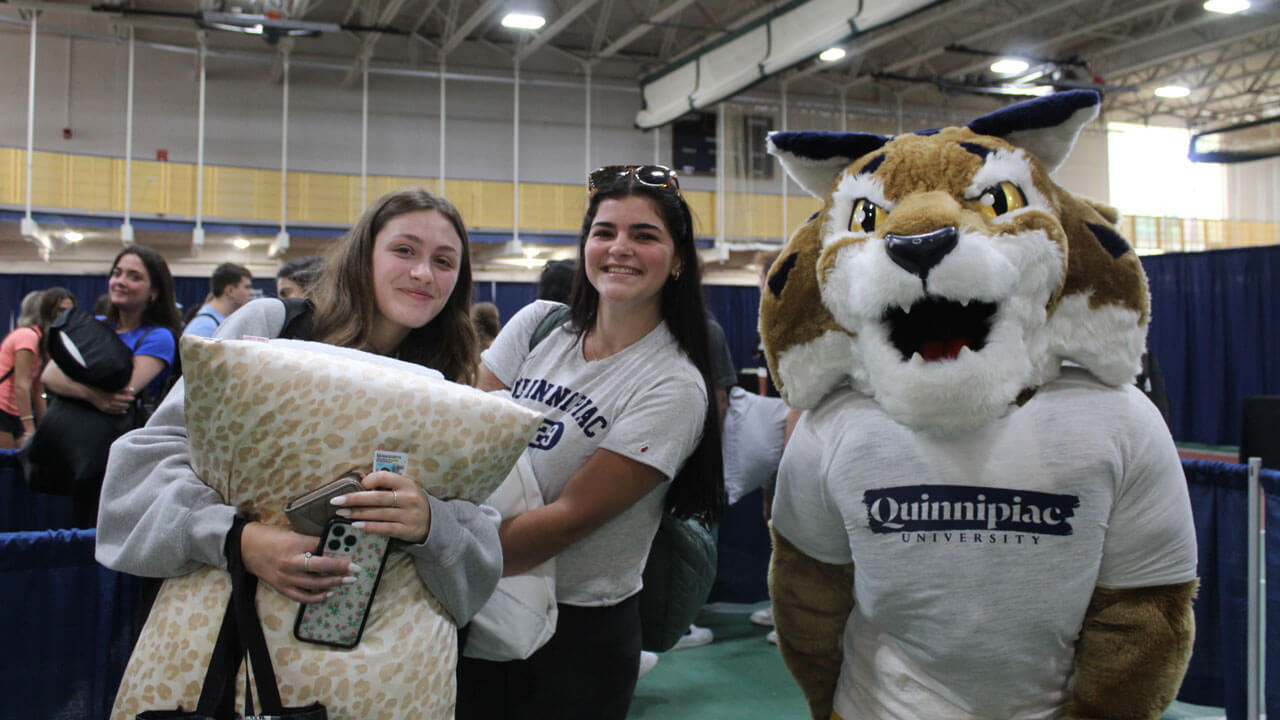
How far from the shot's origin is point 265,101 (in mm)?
13555

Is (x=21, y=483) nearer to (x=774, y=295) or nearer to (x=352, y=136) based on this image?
(x=774, y=295)

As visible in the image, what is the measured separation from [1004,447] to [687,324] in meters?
0.67

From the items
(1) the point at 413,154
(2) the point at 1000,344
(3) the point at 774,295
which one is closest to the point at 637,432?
(3) the point at 774,295

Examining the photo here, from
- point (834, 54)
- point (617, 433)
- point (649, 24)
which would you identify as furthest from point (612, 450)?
point (834, 54)

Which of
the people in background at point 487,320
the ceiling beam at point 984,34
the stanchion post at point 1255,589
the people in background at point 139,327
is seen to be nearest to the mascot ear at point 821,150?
the stanchion post at point 1255,589

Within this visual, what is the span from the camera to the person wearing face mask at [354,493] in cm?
106

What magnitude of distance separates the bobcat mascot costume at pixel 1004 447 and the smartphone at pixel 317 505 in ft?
2.34

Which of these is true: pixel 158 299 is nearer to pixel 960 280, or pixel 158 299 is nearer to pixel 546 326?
pixel 546 326

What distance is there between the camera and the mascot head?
1.19 m

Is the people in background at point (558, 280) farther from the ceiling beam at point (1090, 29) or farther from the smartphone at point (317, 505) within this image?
the ceiling beam at point (1090, 29)

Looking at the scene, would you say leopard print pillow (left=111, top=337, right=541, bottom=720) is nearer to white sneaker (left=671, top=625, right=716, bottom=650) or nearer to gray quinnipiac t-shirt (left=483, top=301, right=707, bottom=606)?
gray quinnipiac t-shirt (left=483, top=301, right=707, bottom=606)

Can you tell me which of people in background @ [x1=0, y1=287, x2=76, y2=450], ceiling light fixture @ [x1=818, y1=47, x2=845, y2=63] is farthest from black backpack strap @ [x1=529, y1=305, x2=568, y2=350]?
ceiling light fixture @ [x1=818, y1=47, x2=845, y2=63]

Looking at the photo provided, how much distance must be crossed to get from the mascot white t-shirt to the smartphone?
0.71 m

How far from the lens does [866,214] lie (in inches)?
53.0
